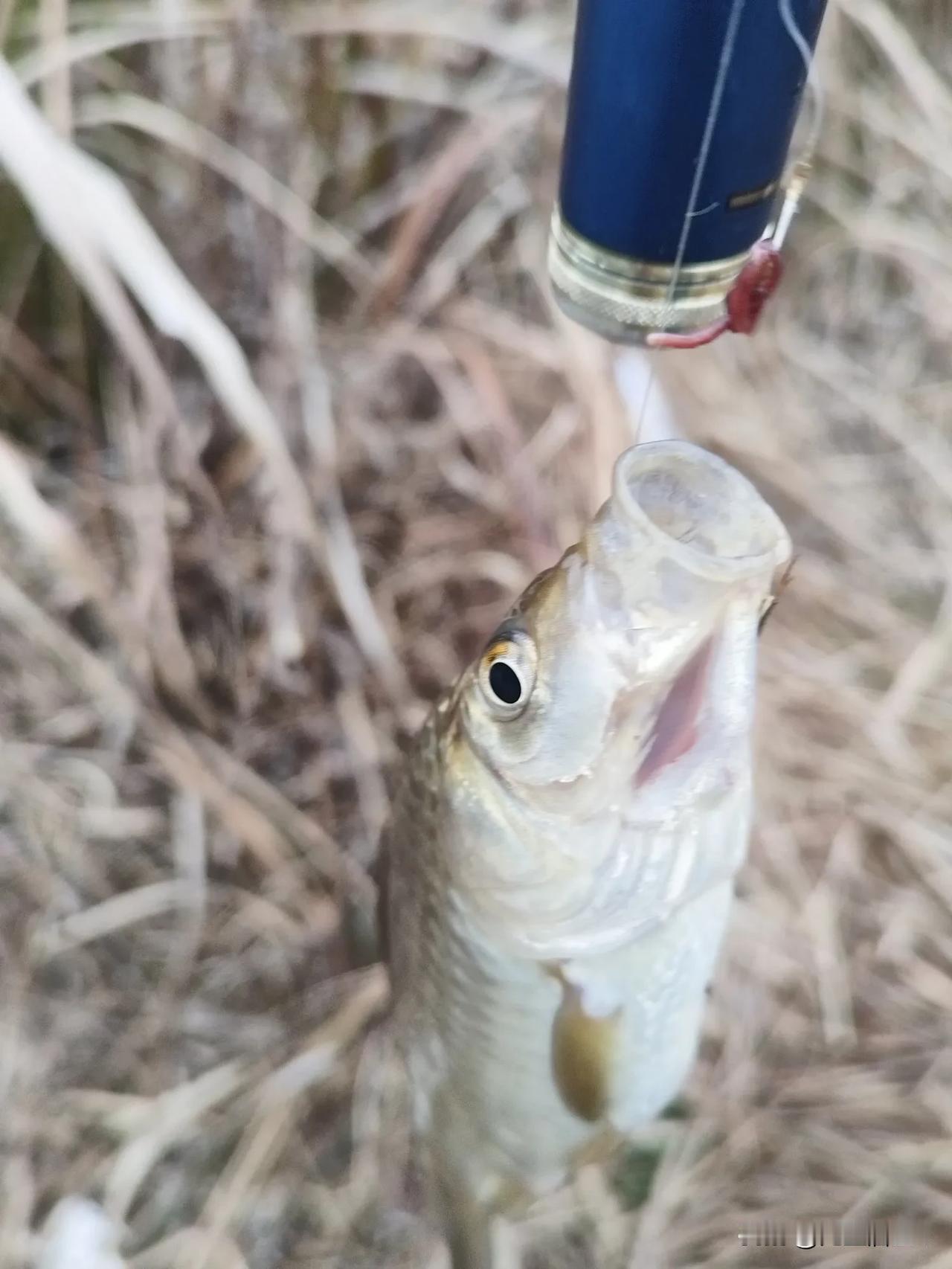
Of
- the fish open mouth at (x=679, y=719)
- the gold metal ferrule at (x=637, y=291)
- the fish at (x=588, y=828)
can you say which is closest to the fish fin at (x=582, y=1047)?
the fish at (x=588, y=828)

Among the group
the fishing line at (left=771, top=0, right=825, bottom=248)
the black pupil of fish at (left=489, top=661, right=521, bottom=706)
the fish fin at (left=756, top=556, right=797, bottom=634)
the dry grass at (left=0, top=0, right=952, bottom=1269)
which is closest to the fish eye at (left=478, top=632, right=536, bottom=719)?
the black pupil of fish at (left=489, top=661, right=521, bottom=706)

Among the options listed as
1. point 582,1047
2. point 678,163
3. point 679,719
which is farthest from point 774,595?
point 582,1047

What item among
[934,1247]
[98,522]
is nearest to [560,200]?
[98,522]

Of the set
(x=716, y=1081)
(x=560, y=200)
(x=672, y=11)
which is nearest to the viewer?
(x=672, y=11)

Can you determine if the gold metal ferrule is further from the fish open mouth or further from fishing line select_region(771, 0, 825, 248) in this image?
the fish open mouth

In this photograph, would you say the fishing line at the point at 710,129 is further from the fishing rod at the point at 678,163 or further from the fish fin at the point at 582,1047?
the fish fin at the point at 582,1047

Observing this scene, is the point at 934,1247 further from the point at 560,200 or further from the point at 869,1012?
the point at 560,200
